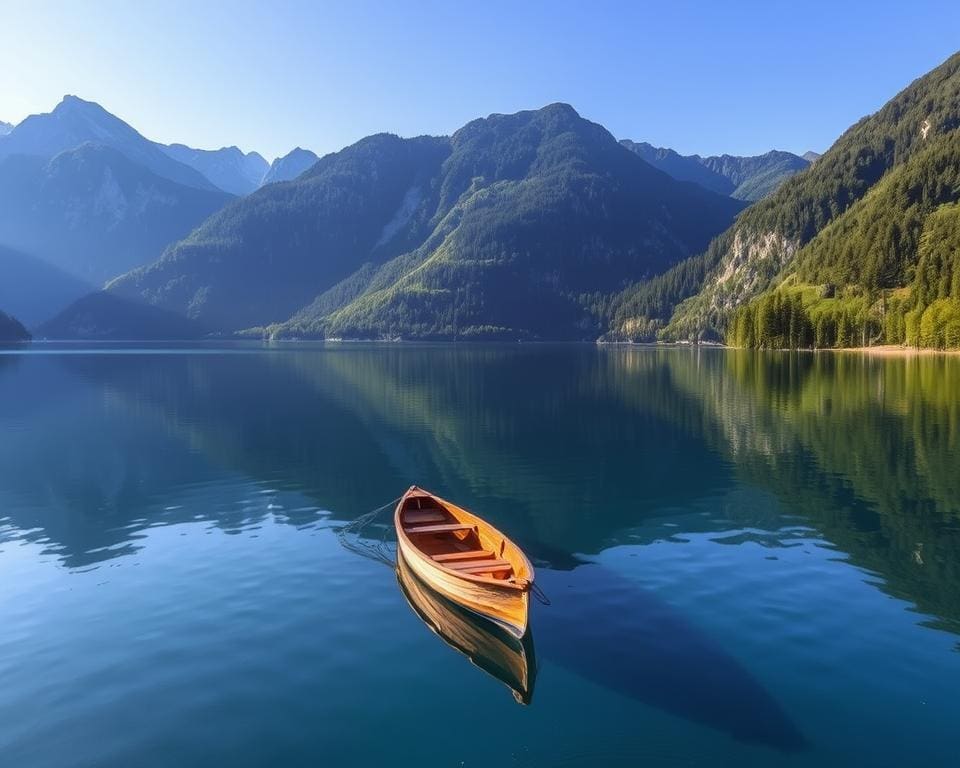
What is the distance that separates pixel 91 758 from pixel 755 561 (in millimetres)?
25483

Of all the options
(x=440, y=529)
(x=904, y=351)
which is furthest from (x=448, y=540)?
(x=904, y=351)

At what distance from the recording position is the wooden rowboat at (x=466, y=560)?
20203 millimetres

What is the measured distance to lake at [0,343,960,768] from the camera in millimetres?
16922

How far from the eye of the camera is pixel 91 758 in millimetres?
16328

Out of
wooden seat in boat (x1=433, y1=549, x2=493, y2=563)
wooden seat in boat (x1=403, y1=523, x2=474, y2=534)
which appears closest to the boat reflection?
wooden seat in boat (x1=433, y1=549, x2=493, y2=563)

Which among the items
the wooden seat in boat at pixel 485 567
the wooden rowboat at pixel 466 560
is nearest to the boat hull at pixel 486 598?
the wooden rowboat at pixel 466 560

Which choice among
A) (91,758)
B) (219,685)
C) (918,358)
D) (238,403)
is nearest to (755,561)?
(219,685)

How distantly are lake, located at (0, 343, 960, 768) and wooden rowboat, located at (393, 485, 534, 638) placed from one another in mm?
1698

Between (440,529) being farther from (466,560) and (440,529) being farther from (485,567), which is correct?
(485,567)

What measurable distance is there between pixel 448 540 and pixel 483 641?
28.7 ft

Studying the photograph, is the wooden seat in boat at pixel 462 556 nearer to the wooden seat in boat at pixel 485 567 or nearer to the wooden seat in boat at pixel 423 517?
the wooden seat in boat at pixel 485 567

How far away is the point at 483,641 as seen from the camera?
21859mm

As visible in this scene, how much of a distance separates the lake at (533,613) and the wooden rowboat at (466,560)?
1.70 meters

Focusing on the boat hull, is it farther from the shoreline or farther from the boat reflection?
Result: the shoreline
